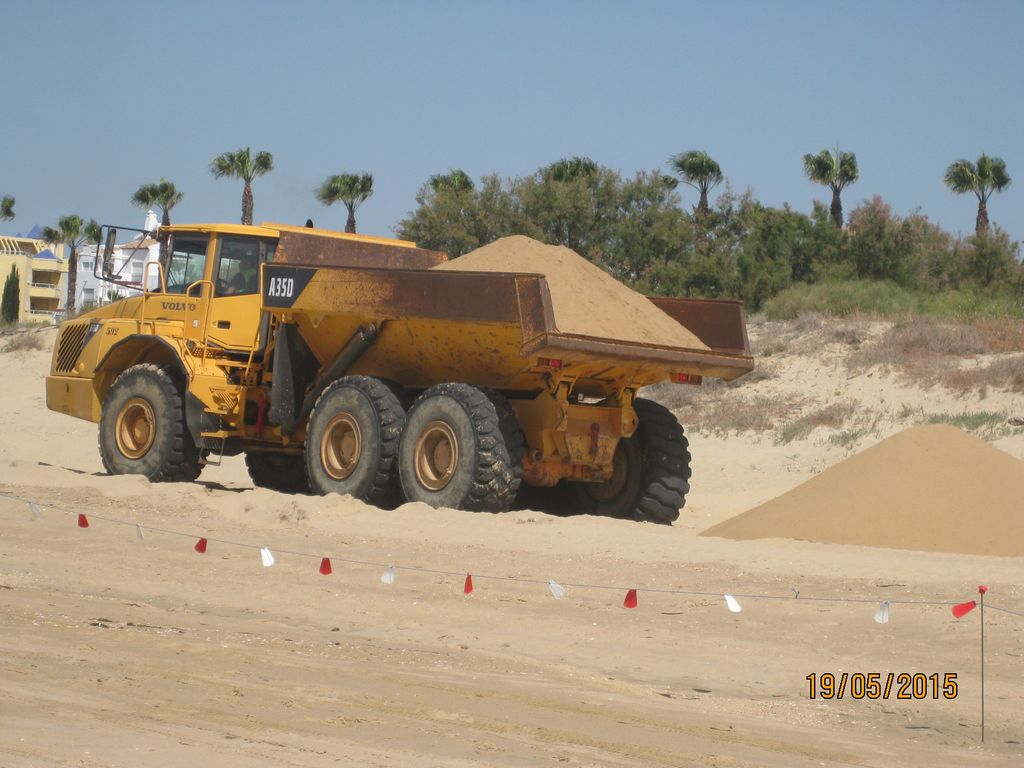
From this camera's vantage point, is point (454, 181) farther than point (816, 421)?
Yes

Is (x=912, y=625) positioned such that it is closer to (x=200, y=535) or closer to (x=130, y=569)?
(x=130, y=569)

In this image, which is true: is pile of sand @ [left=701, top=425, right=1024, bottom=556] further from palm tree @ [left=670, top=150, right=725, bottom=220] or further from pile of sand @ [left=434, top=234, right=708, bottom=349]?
palm tree @ [left=670, top=150, right=725, bottom=220]

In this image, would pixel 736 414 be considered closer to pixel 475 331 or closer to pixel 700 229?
pixel 475 331

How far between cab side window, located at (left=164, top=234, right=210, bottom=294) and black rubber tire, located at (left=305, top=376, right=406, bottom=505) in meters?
2.50

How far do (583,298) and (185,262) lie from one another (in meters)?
5.04

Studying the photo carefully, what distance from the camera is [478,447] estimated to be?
12328mm

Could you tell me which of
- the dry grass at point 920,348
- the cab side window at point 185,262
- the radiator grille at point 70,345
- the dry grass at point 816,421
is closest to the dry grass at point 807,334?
the dry grass at point 920,348

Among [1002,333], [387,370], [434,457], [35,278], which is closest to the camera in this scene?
[434,457]

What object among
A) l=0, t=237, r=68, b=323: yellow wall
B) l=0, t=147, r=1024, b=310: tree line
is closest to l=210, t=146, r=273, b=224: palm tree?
l=0, t=147, r=1024, b=310: tree line

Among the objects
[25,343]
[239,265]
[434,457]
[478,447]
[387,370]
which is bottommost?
[434,457]

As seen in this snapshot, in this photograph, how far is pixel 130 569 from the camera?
1002cm

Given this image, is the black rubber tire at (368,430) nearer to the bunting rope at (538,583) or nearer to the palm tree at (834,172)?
the bunting rope at (538,583)
